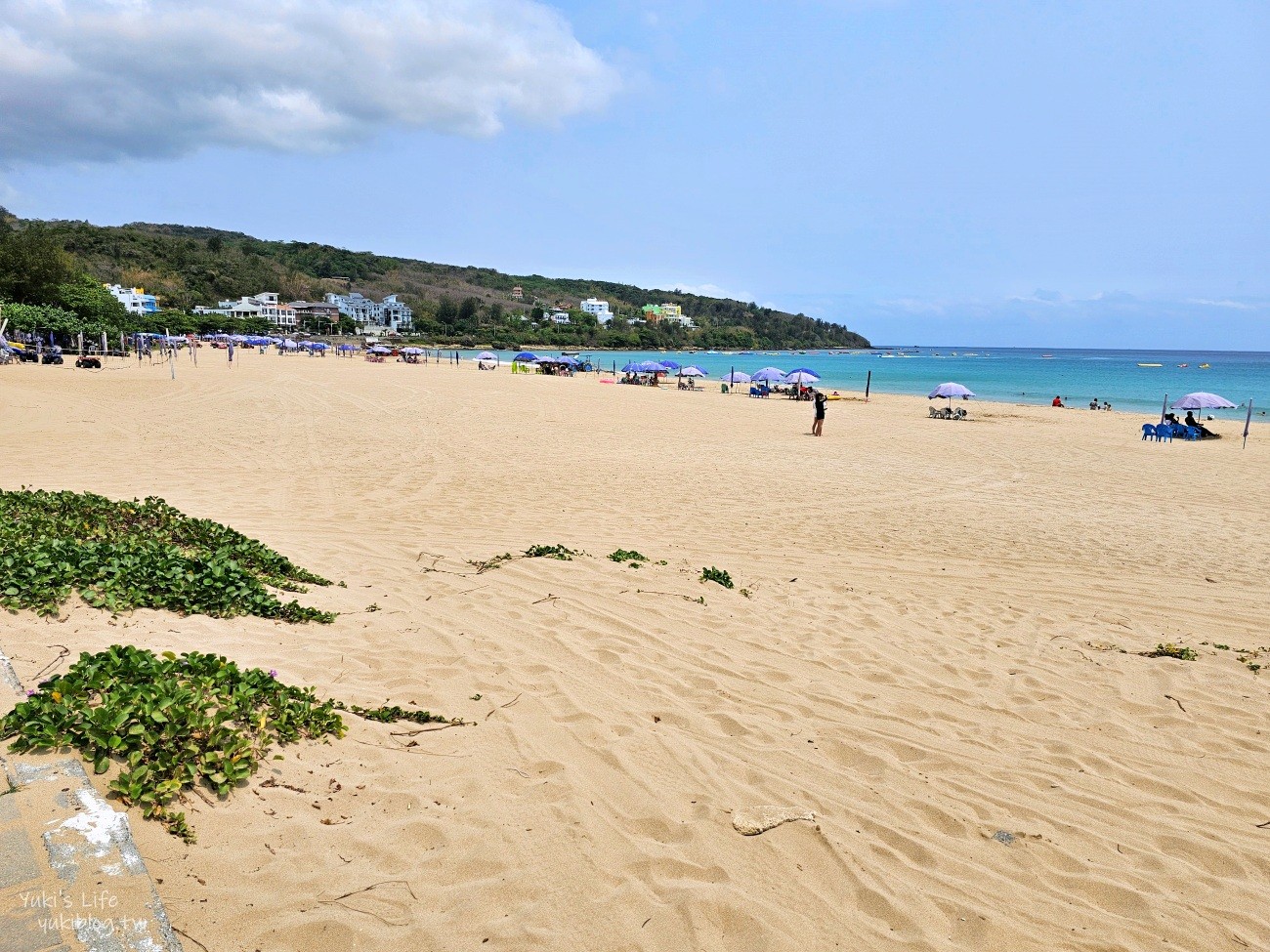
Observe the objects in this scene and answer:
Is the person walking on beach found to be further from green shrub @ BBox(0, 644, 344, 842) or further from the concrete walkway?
the concrete walkway

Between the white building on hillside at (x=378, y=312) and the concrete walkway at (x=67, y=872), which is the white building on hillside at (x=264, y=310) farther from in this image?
the concrete walkway at (x=67, y=872)

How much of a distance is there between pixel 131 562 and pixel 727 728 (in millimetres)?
3723

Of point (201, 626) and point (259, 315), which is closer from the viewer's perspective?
point (201, 626)

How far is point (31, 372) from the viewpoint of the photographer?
2833cm

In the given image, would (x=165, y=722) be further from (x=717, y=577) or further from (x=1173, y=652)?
(x=1173, y=652)

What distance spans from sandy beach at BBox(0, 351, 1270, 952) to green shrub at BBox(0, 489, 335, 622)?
178mm

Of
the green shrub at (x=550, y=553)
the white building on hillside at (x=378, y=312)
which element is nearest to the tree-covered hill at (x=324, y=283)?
the white building on hillside at (x=378, y=312)

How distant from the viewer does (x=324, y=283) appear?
147375 millimetres

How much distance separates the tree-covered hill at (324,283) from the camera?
355 ft

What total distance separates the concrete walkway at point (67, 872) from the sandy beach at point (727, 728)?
6.1 inches

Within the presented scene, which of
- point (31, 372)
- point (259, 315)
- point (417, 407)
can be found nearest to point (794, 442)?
point (417, 407)

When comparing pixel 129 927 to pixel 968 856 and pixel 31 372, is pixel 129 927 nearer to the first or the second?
pixel 968 856

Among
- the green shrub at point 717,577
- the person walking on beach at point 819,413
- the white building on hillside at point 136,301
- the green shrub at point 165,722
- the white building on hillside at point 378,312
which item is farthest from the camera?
the white building on hillside at point 378,312

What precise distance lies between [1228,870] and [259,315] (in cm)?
12265
